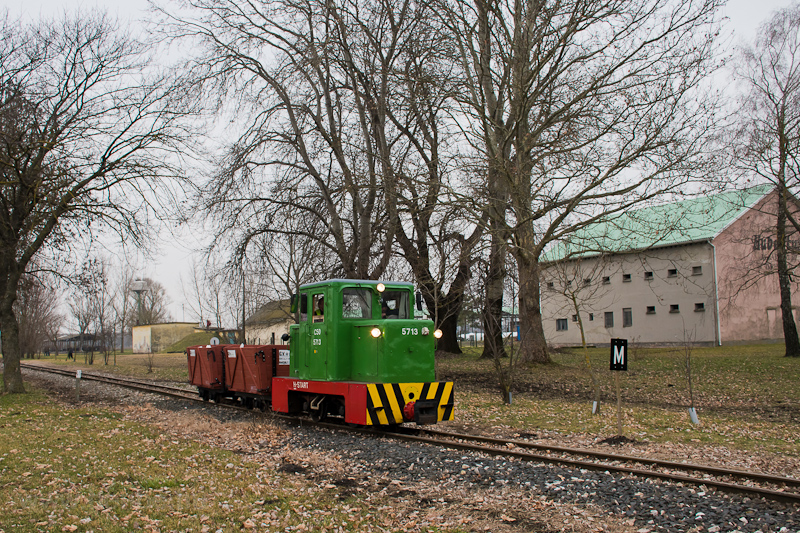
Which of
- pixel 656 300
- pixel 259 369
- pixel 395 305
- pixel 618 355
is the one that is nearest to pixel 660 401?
pixel 618 355

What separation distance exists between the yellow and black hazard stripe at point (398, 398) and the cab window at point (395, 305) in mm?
1437

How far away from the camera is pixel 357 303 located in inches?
439

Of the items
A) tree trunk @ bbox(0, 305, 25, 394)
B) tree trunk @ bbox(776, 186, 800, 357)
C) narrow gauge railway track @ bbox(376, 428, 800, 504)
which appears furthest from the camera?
tree trunk @ bbox(776, 186, 800, 357)

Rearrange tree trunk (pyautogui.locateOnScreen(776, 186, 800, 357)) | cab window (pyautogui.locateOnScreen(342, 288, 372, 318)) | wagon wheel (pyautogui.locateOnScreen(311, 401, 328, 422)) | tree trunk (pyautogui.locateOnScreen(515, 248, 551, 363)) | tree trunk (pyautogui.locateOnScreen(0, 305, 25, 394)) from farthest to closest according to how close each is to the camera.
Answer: tree trunk (pyautogui.locateOnScreen(776, 186, 800, 357)), tree trunk (pyautogui.locateOnScreen(515, 248, 551, 363)), tree trunk (pyautogui.locateOnScreen(0, 305, 25, 394)), wagon wheel (pyautogui.locateOnScreen(311, 401, 328, 422)), cab window (pyautogui.locateOnScreen(342, 288, 372, 318))

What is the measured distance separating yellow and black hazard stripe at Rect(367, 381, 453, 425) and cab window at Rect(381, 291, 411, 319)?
1437mm

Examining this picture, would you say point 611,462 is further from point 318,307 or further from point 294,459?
point 318,307

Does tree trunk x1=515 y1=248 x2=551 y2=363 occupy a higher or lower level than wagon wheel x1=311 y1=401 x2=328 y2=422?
higher

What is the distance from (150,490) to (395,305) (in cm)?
565

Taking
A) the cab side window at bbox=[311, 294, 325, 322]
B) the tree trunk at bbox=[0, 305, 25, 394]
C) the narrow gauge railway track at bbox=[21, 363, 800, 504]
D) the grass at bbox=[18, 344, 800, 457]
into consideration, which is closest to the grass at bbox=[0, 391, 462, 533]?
the narrow gauge railway track at bbox=[21, 363, 800, 504]

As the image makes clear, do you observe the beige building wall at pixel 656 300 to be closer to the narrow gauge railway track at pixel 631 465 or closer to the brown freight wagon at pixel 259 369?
the brown freight wagon at pixel 259 369

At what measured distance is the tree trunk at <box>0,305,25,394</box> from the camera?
59.0ft

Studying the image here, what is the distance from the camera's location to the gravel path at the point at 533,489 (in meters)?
5.74

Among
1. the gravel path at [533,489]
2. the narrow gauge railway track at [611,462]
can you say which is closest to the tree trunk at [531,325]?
the narrow gauge railway track at [611,462]

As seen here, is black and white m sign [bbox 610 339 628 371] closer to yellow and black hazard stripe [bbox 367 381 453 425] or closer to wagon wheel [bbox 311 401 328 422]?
yellow and black hazard stripe [bbox 367 381 453 425]
